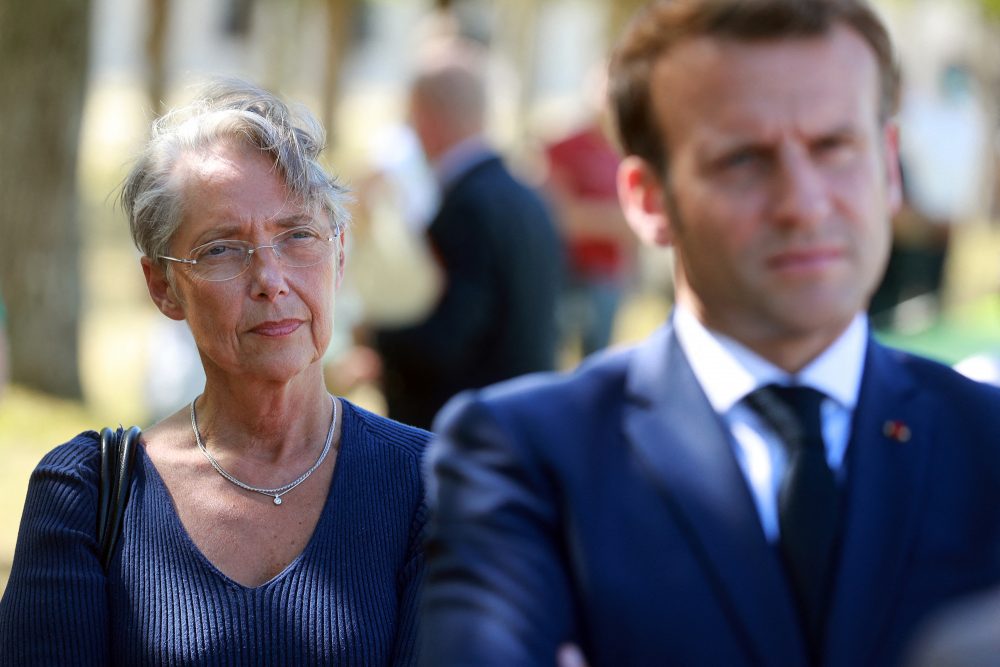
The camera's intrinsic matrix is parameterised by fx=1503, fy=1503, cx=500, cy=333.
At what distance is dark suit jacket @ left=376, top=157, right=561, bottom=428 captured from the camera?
6254 mm

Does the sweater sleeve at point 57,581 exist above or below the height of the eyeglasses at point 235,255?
below

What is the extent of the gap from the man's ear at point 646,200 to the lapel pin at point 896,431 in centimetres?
40

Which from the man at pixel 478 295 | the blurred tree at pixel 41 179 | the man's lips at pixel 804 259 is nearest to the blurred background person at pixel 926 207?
the man at pixel 478 295

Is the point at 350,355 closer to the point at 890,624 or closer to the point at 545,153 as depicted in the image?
the point at 545,153

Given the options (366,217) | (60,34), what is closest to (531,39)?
(60,34)

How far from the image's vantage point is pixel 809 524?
2.00m

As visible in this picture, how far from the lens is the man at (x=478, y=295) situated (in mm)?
6258

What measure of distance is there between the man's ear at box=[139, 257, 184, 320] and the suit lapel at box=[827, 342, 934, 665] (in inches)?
63.6

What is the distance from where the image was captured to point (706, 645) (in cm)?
194

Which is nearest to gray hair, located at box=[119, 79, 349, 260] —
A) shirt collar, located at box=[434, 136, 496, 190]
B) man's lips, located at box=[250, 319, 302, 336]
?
man's lips, located at box=[250, 319, 302, 336]

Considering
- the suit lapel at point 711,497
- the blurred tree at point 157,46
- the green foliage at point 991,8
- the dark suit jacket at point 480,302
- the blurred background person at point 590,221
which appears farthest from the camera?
the green foliage at point 991,8

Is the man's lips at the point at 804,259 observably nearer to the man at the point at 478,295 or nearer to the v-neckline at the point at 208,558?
the v-neckline at the point at 208,558

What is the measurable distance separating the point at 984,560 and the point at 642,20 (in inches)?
35.8

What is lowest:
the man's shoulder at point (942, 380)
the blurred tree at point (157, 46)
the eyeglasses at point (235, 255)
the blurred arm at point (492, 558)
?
the blurred arm at point (492, 558)
